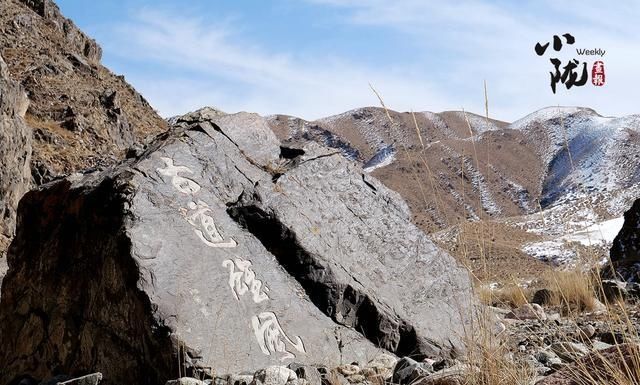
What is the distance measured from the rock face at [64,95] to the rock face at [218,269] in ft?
34.9

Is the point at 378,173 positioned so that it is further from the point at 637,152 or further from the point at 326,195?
the point at 326,195

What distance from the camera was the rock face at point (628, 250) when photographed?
7.14 meters

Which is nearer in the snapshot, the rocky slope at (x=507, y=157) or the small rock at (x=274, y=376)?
the small rock at (x=274, y=376)

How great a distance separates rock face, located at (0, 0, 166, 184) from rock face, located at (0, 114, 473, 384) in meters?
10.7

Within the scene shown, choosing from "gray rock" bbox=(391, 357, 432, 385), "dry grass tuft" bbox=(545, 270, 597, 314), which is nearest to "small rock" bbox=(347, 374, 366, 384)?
"gray rock" bbox=(391, 357, 432, 385)

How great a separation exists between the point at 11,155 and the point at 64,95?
391 inches

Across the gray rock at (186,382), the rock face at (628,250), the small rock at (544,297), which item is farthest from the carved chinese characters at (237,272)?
the rock face at (628,250)

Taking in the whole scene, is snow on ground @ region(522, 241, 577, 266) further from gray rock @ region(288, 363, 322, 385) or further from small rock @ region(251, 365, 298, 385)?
small rock @ region(251, 365, 298, 385)

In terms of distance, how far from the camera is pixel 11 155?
11844 millimetres

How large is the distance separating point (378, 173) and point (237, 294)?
5323 centimetres

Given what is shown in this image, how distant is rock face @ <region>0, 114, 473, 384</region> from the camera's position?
12.0 feet

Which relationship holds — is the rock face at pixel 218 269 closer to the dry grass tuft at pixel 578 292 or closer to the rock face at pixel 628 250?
the dry grass tuft at pixel 578 292

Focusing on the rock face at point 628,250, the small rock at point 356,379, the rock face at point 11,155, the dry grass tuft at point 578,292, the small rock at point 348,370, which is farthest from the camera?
the rock face at point 11,155

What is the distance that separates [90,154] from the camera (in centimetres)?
1792
